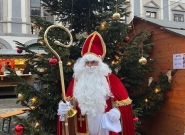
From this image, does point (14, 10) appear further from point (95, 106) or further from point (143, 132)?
point (95, 106)

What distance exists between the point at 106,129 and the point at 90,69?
707 millimetres

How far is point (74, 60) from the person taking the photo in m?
4.07

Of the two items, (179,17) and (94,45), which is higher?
(179,17)

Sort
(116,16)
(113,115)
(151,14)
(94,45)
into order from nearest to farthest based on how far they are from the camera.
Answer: (113,115) < (94,45) < (116,16) < (151,14)

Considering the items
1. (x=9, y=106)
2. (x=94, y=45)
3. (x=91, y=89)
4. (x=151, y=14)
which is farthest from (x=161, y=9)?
(x=91, y=89)

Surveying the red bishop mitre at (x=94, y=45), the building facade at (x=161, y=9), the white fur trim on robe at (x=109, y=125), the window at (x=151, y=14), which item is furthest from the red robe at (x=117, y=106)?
the window at (x=151, y=14)

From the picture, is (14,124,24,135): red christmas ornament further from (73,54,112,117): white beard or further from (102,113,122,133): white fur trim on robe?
(102,113,122,133): white fur trim on robe

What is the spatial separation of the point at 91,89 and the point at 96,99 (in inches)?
5.8

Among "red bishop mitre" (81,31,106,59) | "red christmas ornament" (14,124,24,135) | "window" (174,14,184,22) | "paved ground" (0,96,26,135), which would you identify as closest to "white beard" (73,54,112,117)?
"red bishop mitre" (81,31,106,59)

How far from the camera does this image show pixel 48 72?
3998 millimetres

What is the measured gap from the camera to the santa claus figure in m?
2.86

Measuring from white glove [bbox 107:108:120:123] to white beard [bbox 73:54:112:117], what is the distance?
93mm

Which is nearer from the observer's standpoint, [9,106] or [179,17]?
[9,106]

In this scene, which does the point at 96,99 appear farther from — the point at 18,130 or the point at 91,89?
the point at 18,130
